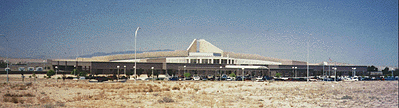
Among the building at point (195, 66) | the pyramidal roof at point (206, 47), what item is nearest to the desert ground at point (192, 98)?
the building at point (195, 66)

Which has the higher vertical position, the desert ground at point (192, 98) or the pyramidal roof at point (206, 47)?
the pyramidal roof at point (206, 47)

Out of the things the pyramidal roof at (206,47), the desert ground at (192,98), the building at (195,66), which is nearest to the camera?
the desert ground at (192,98)

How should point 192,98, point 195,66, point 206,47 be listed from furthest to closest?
point 206,47, point 195,66, point 192,98

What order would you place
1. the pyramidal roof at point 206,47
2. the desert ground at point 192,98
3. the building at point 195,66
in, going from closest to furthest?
the desert ground at point 192,98 < the building at point 195,66 < the pyramidal roof at point 206,47

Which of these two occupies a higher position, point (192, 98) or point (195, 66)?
point (195, 66)

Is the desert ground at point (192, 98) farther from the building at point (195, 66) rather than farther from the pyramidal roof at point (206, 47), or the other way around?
the pyramidal roof at point (206, 47)

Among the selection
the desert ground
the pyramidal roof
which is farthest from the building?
the desert ground

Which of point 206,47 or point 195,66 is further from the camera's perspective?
point 206,47

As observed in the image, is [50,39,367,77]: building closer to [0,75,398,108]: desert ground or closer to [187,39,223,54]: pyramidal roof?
[187,39,223,54]: pyramidal roof

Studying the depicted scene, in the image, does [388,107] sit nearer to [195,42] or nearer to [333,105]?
[333,105]

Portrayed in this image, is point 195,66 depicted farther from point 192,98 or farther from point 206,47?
point 192,98

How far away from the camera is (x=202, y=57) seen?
113438 millimetres

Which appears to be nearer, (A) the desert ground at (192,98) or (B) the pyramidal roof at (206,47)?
(A) the desert ground at (192,98)

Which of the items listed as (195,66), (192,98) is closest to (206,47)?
(195,66)
